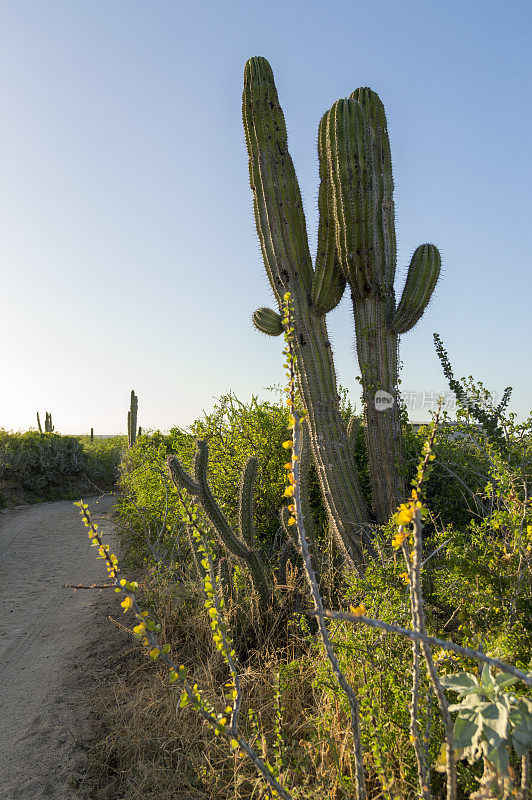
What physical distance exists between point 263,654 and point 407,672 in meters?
1.96

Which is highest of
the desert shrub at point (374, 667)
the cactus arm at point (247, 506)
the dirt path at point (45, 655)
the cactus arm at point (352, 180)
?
the cactus arm at point (352, 180)

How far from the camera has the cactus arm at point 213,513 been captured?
396 centimetres

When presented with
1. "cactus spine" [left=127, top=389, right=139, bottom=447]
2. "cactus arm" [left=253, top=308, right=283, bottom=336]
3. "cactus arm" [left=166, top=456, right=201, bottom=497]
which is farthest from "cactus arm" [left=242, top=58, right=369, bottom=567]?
"cactus spine" [left=127, top=389, right=139, bottom=447]

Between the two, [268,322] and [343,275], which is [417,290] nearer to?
[343,275]

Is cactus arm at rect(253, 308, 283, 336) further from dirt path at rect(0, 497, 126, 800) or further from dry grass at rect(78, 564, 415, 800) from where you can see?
dirt path at rect(0, 497, 126, 800)

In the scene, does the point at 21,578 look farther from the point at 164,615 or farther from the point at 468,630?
the point at 468,630

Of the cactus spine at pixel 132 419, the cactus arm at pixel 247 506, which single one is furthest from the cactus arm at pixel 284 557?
the cactus spine at pixel 132 419

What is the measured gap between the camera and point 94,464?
54.8ft

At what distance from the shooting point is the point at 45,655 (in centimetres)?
445

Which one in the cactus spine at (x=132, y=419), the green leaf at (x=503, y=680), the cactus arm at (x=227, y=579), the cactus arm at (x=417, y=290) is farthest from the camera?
the cactus spine at (x=132, y=419)

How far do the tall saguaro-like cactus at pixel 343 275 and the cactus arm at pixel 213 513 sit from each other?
3.08 ft

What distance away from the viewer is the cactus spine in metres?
17.4

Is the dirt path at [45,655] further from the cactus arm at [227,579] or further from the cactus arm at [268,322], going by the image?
the cactus arm at [268,322]

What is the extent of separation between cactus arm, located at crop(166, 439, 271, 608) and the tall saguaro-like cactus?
3.08 ft
